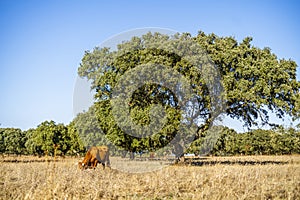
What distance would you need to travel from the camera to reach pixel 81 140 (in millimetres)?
44938

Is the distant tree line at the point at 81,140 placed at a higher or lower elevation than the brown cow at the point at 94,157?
higher

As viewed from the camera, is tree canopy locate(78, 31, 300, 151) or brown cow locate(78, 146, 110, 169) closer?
brown cow locate(78, 146, 110, 169)

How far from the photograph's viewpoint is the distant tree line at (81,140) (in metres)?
48.0

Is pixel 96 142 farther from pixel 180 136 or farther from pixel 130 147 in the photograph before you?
pixel 180 136

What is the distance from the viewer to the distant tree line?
48.0 m

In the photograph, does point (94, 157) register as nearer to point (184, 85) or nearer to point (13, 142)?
point (184, 85)

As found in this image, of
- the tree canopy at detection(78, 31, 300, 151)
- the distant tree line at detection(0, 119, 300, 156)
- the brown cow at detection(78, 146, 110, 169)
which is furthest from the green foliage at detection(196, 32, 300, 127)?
the brown cow at detection(78, 146, 110, 169)

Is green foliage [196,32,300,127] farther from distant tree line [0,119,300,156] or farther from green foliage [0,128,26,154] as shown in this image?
green foliage [0,128,26,154]

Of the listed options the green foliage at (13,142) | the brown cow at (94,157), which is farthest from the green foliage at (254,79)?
the green foliage at (13,142)

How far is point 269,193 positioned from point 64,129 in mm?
72158

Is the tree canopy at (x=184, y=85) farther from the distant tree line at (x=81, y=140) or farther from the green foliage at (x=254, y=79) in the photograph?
the distant tree line at (x=81, y=140)

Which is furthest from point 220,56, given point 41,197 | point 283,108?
point 41,197

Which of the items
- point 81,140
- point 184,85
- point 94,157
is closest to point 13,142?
point 81,140

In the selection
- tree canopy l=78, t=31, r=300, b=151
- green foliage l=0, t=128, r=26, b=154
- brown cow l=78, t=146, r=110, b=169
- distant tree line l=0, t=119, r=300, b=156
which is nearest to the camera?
brown cow l=78, t=146, r=110, b=169
